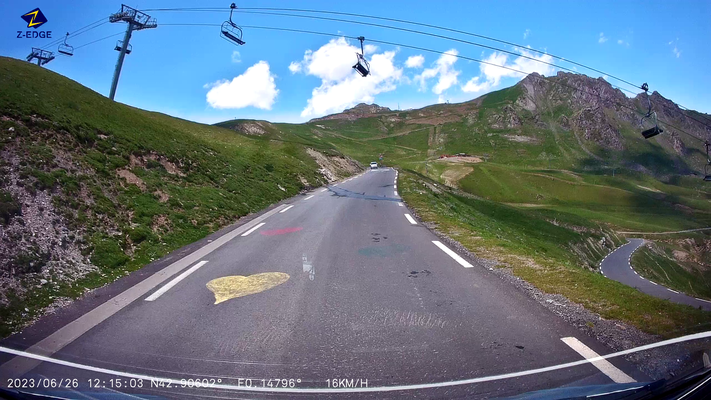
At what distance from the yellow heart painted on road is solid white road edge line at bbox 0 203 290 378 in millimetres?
1291

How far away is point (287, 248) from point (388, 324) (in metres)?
5.94

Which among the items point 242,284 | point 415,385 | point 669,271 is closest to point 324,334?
point 415,385

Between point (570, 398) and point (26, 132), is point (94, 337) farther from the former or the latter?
point (26, 132)

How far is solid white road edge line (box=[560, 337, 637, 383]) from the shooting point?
12.4 feet

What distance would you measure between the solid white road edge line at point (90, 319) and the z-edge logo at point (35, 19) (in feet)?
48.5

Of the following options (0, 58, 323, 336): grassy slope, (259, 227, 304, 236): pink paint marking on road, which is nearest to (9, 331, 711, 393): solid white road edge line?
A: (0, 58, 323, 336): grassy slope

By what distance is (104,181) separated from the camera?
13461mm

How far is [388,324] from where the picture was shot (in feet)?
18.1

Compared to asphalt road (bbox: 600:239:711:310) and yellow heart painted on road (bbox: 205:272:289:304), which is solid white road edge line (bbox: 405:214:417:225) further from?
asphalt road (bbox: 600:239:711:310)

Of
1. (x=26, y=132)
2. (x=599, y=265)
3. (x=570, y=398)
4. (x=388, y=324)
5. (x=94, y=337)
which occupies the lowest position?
(x=599, y=265)

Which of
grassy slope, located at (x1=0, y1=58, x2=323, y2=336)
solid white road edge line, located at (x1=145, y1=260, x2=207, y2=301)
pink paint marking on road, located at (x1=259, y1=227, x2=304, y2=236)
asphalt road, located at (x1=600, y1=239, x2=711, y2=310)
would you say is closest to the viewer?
solid white road edge line, located at (x1=145, y1=260, x2=207, y2=301)

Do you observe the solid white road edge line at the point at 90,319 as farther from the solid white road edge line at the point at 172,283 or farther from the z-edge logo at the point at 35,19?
the z-edge logo at the point at 35,19

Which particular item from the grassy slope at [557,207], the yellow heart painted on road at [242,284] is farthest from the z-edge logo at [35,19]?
the grassy slope at [557,207]

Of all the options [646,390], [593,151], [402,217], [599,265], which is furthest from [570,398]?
[593,151]
